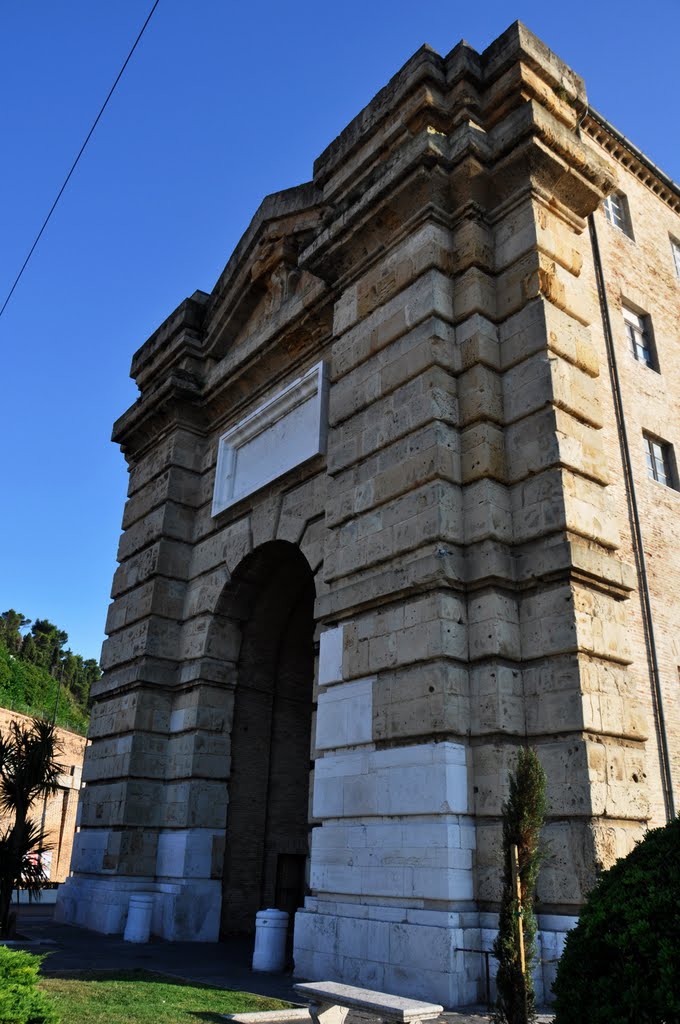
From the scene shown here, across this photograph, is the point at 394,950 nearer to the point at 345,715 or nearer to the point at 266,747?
the point at 345,715

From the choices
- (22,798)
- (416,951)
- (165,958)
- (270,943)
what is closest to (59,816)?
(22,798)

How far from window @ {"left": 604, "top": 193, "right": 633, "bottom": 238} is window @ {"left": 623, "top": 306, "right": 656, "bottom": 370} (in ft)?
5.82

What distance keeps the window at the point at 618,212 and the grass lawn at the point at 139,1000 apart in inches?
483

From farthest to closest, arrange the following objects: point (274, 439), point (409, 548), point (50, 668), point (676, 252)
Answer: point (50, 668) → point (676, 252) → point (274, 439) → point (409, 548)

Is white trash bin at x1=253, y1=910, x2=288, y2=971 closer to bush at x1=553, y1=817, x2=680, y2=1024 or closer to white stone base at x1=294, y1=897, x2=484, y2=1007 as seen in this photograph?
white stone base at x1=294, y1=897, x2=484, y2=1007

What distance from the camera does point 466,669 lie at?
845 cm

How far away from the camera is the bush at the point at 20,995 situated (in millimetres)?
4344

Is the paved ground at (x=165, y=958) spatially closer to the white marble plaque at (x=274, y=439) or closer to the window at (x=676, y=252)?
the white marble plaque at (x=274, y=439)

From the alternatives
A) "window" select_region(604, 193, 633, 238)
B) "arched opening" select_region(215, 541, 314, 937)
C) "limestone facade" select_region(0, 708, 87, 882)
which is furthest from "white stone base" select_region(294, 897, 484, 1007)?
"limestone facade" select_region(0, 708, 87, 882)

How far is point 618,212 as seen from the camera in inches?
552

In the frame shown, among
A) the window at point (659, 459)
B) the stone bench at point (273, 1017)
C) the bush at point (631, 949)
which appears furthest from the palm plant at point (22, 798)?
the window at point (659, 459)

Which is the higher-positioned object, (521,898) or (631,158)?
(631,158)

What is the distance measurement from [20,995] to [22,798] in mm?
7973

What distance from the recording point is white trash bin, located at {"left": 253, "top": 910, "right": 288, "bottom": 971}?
9531 mm
